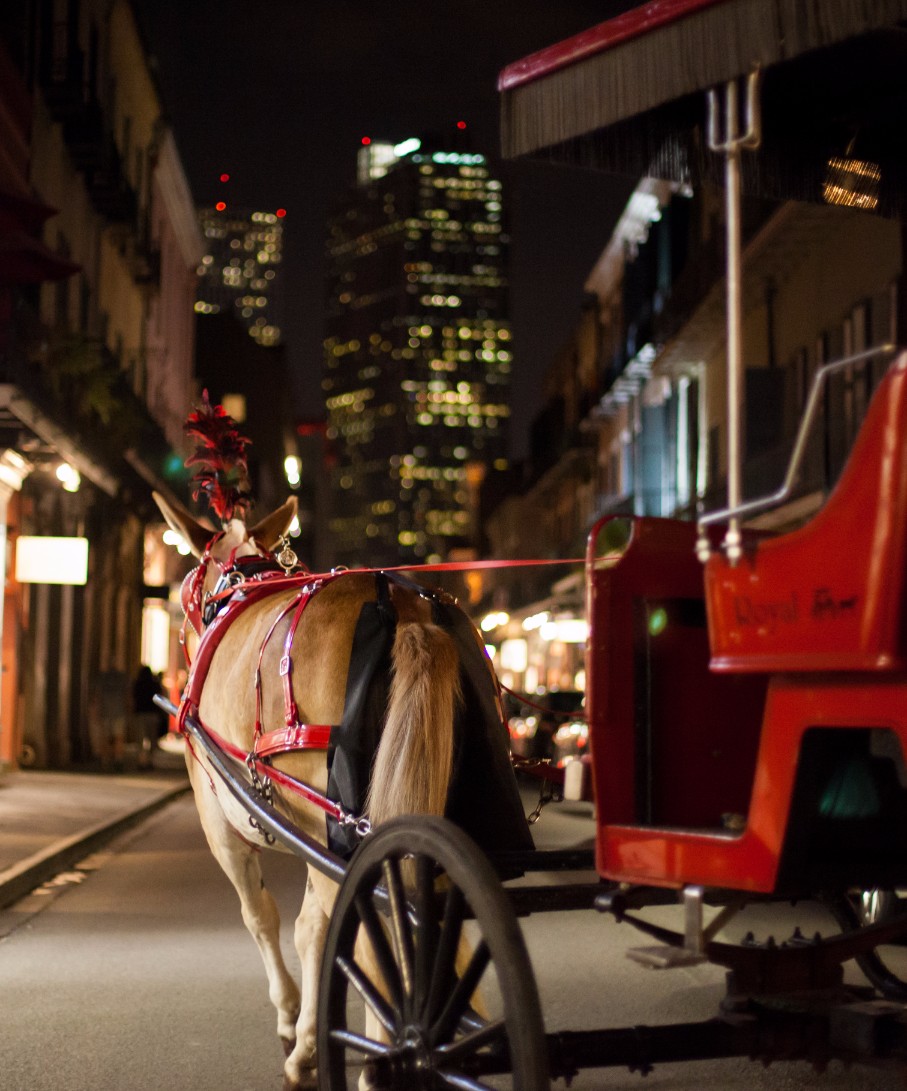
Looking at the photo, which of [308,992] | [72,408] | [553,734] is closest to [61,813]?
[72,408]

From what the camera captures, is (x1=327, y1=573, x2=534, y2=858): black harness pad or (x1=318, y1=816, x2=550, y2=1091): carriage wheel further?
(x1=327, y1=573, x2=534, y2=858): black harness pad

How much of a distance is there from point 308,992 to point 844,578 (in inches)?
127

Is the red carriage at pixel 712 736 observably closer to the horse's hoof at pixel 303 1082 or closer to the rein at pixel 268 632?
the rein at pixel 268 632

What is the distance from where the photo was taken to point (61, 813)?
16.0m

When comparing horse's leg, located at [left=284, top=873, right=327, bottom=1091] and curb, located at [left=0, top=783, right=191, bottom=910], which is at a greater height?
horse's leg, located at [left=284, top=873, right=327, bottom=1091]

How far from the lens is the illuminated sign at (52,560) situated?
67.6ft

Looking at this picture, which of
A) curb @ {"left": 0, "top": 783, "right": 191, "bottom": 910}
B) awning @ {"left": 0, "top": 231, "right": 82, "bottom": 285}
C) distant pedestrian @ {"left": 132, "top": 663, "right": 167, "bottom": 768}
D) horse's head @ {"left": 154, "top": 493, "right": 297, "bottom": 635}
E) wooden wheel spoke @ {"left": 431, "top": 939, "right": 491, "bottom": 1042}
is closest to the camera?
wooden wheel spoke @ {"left": 431, "top": 939, "right": 491, "bottom": 1042}

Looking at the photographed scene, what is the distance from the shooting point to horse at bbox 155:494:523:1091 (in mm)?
4508

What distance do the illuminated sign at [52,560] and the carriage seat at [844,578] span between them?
1829cm

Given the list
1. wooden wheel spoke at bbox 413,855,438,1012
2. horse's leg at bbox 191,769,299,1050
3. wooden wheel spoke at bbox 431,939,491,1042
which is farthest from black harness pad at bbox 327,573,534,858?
horse's leg at bbox 191,769,299,1050

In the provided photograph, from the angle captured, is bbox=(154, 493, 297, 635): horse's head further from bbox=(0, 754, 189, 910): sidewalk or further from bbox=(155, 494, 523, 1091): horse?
bbox=(0, 754, 189, 910): sidewalk

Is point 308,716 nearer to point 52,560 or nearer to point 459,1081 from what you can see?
point 459,1081

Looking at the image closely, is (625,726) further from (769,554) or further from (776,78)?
(776,78)

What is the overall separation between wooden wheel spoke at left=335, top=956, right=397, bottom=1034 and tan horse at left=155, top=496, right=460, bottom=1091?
60 centimetres
